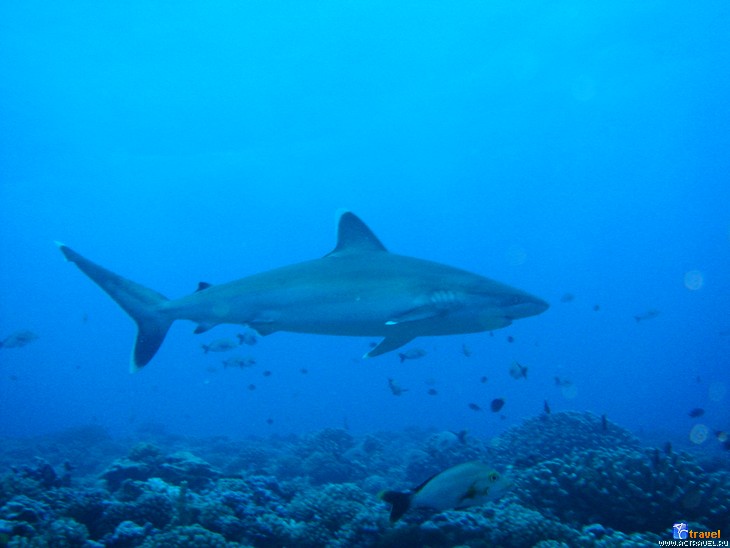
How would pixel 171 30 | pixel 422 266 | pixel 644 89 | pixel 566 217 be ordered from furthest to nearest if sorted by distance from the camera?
pixel 566 217 → pixel 644 89 → pixel 171 30 → pixel 422 266

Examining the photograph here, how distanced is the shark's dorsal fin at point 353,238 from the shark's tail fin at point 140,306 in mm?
2629

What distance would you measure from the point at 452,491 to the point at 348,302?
8.75ft

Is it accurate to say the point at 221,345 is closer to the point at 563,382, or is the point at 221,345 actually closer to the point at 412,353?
the point at 412,353

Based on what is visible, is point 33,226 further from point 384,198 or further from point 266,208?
point 384,198

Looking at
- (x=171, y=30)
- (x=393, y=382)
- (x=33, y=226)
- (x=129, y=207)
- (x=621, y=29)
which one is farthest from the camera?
(x=129, y=207)

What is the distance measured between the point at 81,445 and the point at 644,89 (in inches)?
3386

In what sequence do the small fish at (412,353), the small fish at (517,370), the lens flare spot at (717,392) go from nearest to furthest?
1. the small fish at (517,370)
2. the small fish at (412,353)
3. the lens flare spot at (717,392)

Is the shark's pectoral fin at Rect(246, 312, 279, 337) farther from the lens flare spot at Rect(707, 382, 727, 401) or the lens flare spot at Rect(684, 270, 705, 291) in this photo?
the lens flare spot at Rect(684, 270, 705, 291)

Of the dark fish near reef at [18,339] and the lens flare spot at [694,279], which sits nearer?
the dark fish near reef at [18,339]

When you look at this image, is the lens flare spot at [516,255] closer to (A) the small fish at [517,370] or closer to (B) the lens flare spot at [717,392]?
(B) the lens flare spot at [717,392]

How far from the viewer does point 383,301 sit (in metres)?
6.16

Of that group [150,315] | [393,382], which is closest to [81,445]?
[393,382]

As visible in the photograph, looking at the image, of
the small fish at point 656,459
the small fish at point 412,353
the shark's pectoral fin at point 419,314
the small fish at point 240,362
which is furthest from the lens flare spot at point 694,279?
the shark's pectoral fin at point 419,314

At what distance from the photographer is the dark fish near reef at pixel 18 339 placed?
670 inches
